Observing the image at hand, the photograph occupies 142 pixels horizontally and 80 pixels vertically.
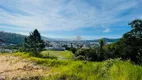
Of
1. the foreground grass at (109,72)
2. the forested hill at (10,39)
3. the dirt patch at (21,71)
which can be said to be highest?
the forested hill at (10,39)

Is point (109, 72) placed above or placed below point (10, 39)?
below

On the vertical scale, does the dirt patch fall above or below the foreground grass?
below

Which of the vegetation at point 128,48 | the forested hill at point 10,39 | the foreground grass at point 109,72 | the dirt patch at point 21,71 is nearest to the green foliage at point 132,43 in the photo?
the vegetation at point 128,48

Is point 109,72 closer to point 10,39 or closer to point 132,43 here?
point 132,43

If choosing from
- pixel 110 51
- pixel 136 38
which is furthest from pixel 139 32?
pixel 110 51

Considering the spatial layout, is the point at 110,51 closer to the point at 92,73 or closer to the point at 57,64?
the point at 57,64

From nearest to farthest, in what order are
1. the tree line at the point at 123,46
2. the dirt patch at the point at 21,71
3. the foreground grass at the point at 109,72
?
the foreground grass at the point at 109,72 < the dirt patch at the point at 21,71 < the tree line at the point at 123,46

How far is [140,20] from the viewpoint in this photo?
3441cm

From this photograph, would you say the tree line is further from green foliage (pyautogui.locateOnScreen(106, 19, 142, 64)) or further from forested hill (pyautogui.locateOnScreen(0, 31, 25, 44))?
forested hill (pyautogui.locateOnScreen(0, 31, 25, 44))

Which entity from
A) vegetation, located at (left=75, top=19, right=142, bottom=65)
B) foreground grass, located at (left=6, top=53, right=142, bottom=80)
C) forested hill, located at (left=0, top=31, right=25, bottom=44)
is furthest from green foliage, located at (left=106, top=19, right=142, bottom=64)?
forested hill, located at (left=0, top=31, right=25, bottom=44)

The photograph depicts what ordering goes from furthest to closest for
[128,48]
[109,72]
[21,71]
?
[128,48] < [21,71] < [109,72]

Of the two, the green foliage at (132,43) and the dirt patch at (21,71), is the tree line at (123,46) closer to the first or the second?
the green foliage at (132,43)

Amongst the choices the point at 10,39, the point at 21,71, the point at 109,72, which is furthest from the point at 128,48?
the point at 10,39

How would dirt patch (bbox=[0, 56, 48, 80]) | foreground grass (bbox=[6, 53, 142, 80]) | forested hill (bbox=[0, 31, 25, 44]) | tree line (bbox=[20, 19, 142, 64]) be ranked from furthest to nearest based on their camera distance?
forested hill (bbox=[0, 31, 25, 44]) → tree line (bbox=[20, 19, 142, 64]) → dirt patch (bbox=[0, 56, 48, 80]) → foreground grass (bbox=[6, 53, 142, 80])
